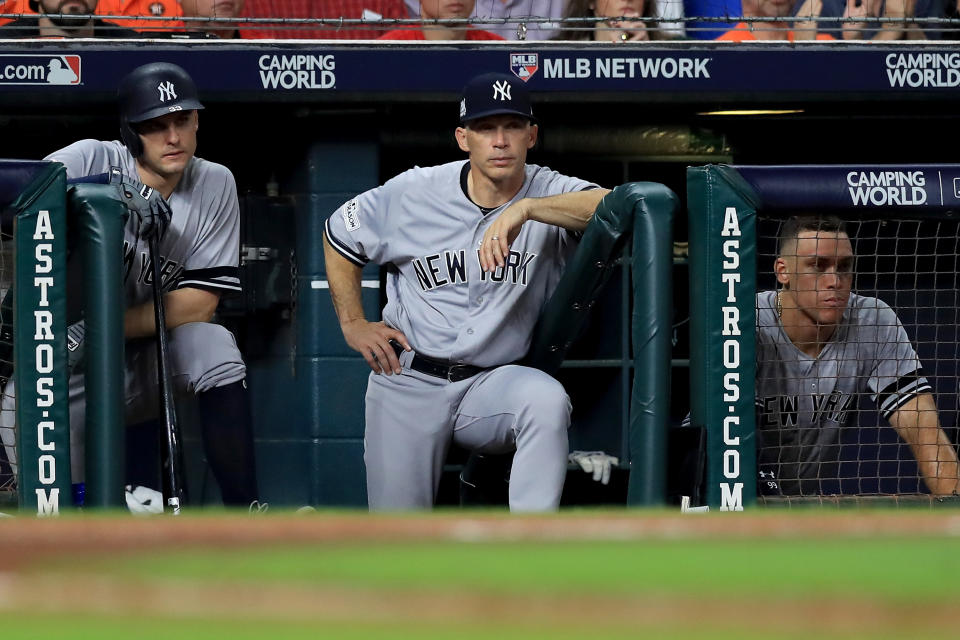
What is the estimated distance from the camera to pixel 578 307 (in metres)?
4.15

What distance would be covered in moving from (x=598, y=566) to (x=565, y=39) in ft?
15.2

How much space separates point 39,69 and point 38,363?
7.78 feet

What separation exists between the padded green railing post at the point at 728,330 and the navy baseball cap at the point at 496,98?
752mm

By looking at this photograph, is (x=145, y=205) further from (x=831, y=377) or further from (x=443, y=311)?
(x=831, y=377)

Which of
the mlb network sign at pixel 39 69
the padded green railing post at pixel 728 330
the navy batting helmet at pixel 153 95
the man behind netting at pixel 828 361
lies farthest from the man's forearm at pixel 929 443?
the mlb network sign at pixel 39 69

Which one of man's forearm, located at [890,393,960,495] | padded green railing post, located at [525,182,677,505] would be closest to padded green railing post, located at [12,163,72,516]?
padded green railing post, located at [525,182,677,505]

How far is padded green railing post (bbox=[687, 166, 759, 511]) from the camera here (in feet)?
12.0

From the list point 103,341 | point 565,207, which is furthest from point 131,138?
point 565,207

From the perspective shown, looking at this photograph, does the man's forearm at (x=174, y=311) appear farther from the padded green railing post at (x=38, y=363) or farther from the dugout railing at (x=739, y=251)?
the dugout railing at (x=739, y=251)

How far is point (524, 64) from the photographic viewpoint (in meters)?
5.72

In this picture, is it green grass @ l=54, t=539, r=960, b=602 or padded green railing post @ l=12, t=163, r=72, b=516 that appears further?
padded green railing post @ l=12, t=163, r=72, b=516

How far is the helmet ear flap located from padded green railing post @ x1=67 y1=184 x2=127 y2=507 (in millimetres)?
740

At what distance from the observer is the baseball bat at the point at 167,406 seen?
4.06m

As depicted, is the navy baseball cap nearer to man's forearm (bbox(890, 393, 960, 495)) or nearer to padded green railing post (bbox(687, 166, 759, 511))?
padded green railing post (bbox(687, 166, 759, 511))
